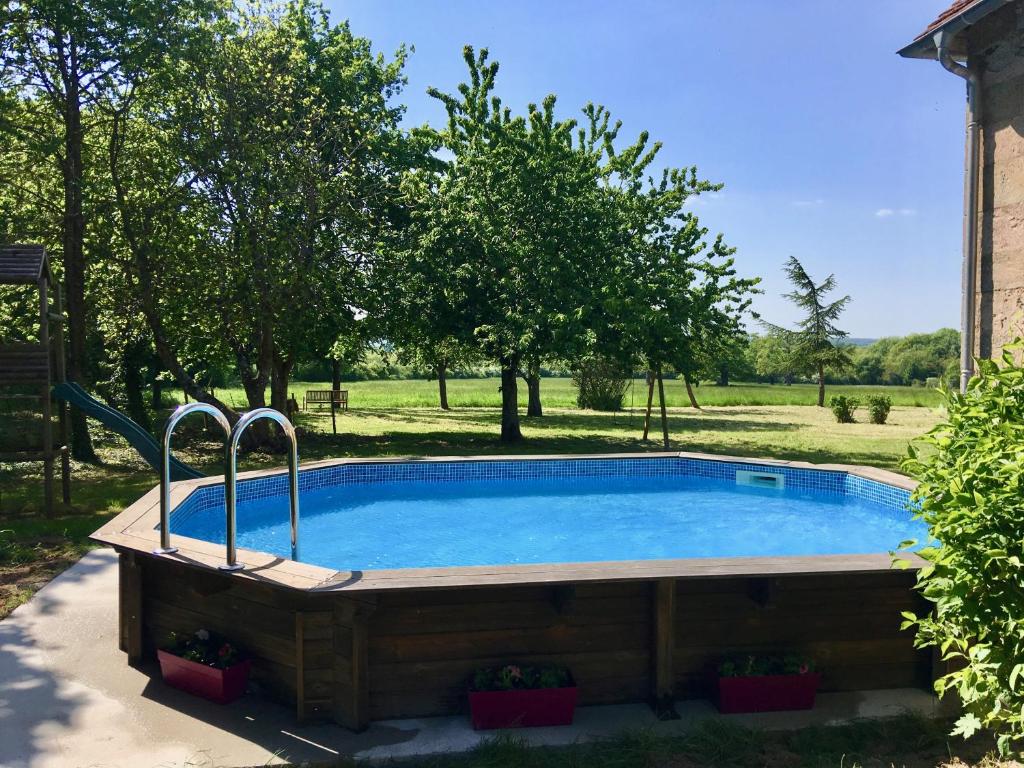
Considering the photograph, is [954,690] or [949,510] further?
[954,690]

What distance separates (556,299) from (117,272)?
9377 mm

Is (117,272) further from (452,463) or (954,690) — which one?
(954,690)

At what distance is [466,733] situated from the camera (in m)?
4.46

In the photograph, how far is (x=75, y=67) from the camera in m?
14.1

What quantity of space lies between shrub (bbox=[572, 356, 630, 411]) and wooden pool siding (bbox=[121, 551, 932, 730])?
2347 centimetres

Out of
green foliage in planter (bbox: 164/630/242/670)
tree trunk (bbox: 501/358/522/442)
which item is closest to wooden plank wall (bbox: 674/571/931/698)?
green foliage in planter (bbox: 164/630/242/670)

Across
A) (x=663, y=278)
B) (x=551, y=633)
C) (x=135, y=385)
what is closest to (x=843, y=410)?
(x=663, y=278)

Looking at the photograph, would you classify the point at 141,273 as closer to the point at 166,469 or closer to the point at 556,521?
the point at 556,521

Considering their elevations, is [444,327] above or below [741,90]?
below

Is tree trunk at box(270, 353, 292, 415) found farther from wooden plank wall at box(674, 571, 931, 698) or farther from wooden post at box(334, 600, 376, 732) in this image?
wooden plank wall at box(674, 571, 931, 698)

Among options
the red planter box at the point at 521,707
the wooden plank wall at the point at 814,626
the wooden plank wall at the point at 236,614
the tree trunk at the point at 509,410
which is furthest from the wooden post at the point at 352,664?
the tree trunk at the point at 509,410

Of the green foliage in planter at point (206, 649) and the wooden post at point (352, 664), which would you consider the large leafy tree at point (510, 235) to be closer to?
the green foliage in planter at point (206, 649)

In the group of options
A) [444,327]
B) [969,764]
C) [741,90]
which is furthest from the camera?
[444,327]

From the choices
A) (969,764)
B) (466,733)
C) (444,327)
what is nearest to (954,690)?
(969,764)
